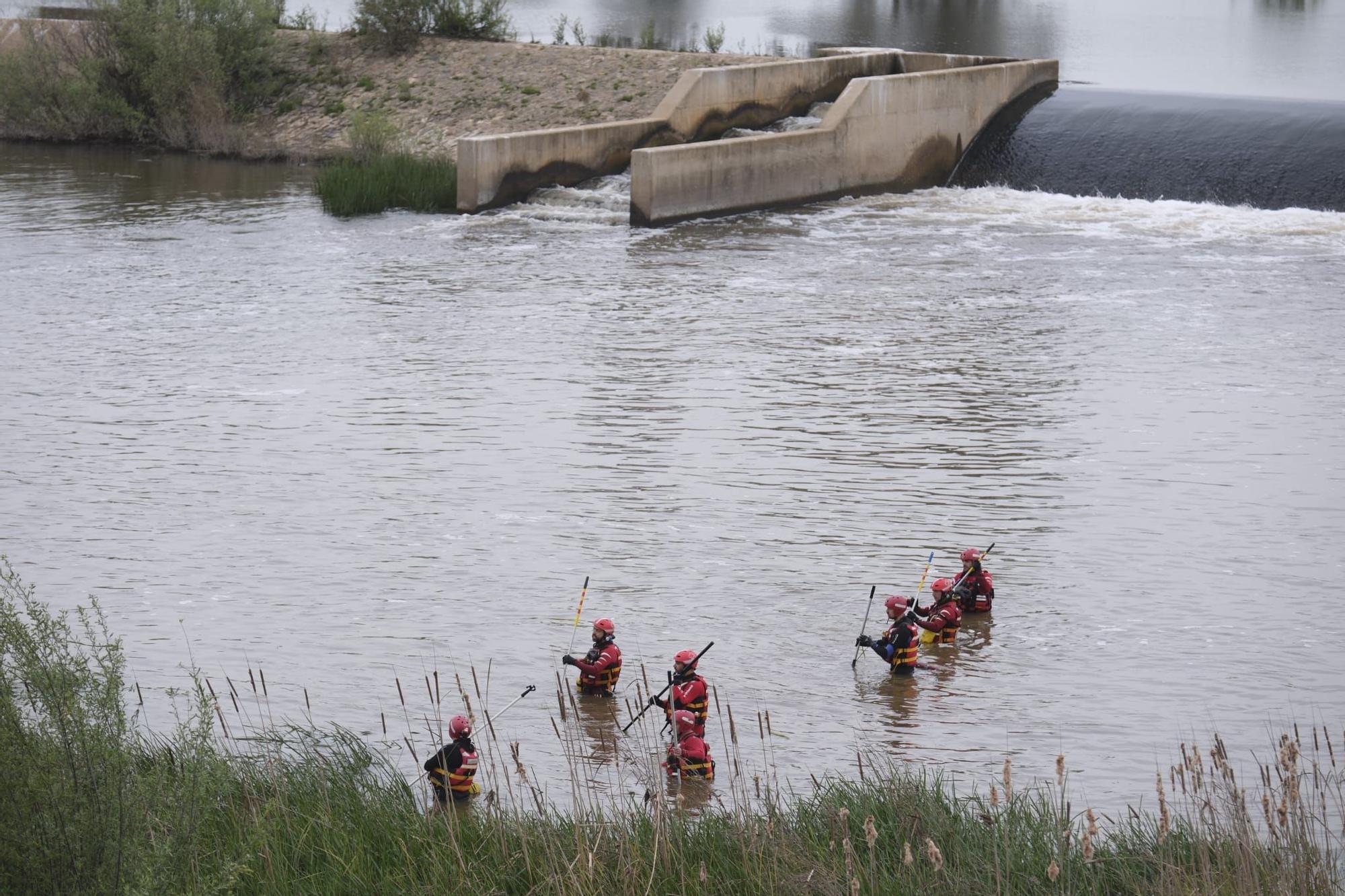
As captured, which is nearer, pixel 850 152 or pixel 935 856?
pixel 935 856

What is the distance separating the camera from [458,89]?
36406 millimetres

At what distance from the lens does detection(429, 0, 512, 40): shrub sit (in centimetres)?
3906

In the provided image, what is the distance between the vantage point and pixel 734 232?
84.9ft

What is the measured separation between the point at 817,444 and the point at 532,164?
14.3m

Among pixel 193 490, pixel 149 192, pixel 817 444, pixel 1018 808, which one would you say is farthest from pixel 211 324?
pixel 1018 808

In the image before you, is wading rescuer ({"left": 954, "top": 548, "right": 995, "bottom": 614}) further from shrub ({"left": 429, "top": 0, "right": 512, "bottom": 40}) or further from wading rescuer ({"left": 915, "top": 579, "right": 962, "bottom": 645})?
shrub ({"left": 429, "top": 0, "right": 512, "bottom": 40})

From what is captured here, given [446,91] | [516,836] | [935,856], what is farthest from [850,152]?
[935,856]

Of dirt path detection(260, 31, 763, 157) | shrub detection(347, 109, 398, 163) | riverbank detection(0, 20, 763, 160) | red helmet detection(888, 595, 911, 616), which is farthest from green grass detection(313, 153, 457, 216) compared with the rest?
red helmet detection(888, 595, 911, 616)

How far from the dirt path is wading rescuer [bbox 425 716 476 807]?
87.5 ft

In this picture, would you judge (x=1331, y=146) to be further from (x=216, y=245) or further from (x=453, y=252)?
(x=216, y=245)

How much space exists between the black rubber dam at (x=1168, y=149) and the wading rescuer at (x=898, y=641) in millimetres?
19610

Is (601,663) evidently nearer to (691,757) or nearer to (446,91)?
(691,757)

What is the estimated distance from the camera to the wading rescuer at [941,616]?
10.6 metres

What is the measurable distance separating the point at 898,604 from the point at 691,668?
6.01 feet
